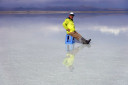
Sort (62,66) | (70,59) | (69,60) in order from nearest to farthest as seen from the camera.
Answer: (62,66) → (69,60) → (70,59)

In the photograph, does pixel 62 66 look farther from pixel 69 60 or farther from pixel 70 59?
pixel 70 59

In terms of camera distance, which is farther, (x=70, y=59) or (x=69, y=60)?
(x=70, y=59)

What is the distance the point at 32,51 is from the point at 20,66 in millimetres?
2366

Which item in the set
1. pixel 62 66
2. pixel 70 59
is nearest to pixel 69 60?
pixel 70 59

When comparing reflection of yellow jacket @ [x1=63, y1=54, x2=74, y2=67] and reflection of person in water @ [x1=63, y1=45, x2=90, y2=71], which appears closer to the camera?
reflection of person in water @ [x1=63, y1=45, x2=90, y2=71]

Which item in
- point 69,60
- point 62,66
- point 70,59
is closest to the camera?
point 62,66

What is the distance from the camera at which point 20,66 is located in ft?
23.0

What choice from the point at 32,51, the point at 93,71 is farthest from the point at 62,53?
the point at 93,71

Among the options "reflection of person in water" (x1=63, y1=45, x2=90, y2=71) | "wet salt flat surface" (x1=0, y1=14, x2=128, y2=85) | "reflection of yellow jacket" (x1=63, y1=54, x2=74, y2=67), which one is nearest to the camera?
"wet salt flat surface" (x1=0, y1=14, x2=128, y2=85)

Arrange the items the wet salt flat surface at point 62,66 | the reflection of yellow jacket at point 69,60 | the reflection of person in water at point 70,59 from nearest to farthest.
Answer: the wet salt flat surface at point 62,66 < the reflection of person in water at point 70,59 < the reflection of yellow jacket at point 69,60

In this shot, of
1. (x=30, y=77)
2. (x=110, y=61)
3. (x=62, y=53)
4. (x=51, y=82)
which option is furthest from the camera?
(x=62, y=53)

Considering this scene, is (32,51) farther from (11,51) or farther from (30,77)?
(30,77)

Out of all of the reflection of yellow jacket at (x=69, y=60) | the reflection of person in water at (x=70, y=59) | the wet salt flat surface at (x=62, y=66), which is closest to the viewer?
the wet salt flat surface at (x=62, y=66)

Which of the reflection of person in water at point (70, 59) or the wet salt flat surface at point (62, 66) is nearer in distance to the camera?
the wet salt flat surface at point (62, 66)
